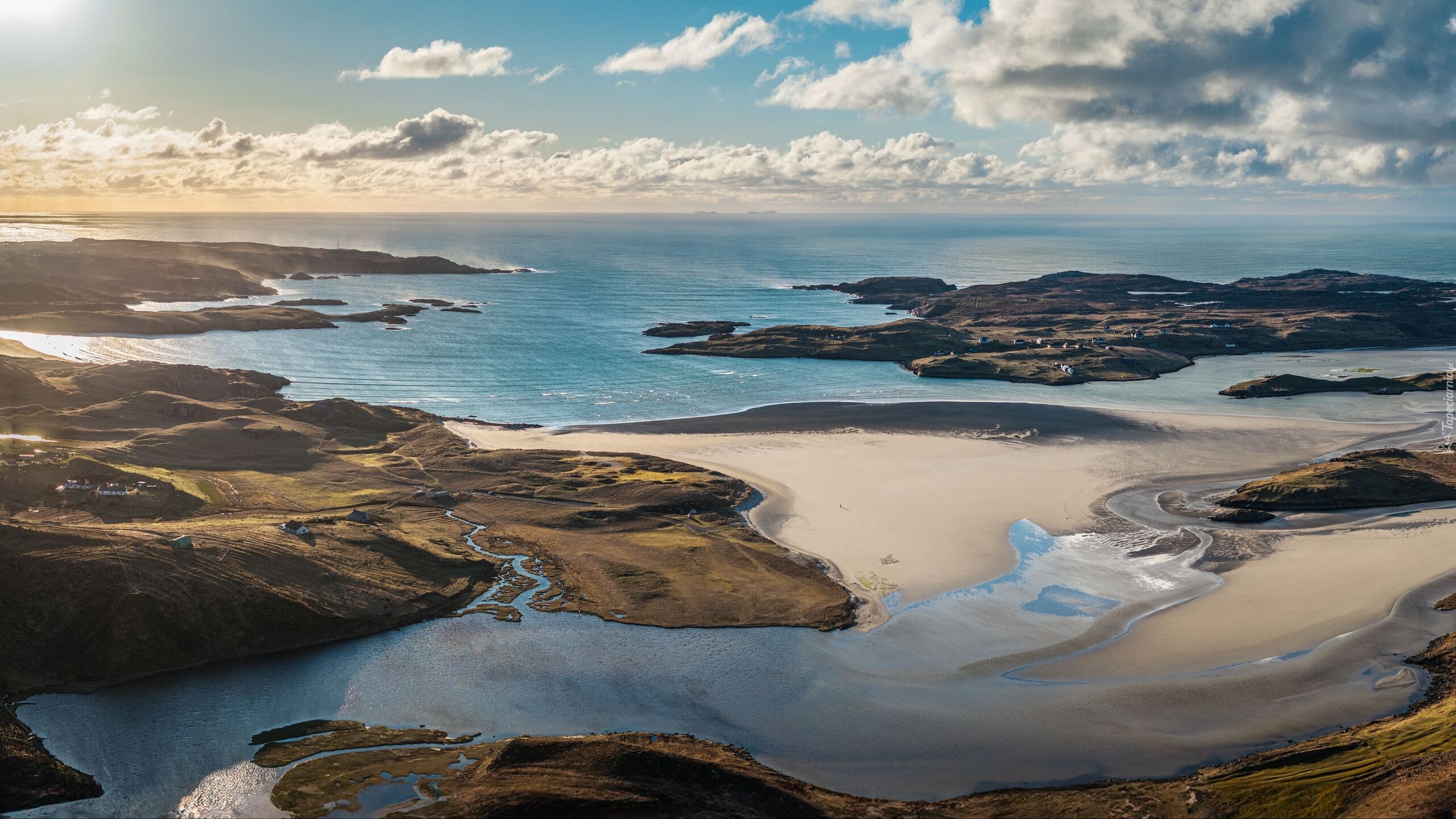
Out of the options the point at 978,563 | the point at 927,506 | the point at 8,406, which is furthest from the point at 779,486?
the point at 8,406

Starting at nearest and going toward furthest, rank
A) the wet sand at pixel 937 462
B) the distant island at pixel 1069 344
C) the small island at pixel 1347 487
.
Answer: the wet sand at pixel 937 462 < the small island at pixel 1347 487 < the distant island at pixel 1069 344

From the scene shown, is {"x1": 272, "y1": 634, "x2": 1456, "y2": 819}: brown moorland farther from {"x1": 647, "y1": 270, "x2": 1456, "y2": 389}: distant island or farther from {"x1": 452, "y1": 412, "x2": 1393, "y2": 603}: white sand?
{"x1": 647, "y1": 270, "x2": 1456, "y2": 389}: distant island

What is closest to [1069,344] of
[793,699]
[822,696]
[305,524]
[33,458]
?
[822,696]

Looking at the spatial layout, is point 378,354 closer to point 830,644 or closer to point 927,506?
point 927,506

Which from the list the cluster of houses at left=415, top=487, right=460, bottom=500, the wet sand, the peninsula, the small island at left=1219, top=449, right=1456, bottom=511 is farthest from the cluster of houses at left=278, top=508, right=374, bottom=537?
the small island at left=1219, top=449, right=1456, bottom=511

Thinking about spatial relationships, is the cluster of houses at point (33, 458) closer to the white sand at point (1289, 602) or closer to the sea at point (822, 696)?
the sea at point (822, 696)

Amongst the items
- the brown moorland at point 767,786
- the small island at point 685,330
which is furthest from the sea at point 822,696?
the small island at point 685,330

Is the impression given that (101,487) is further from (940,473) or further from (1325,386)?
(1325,386)
